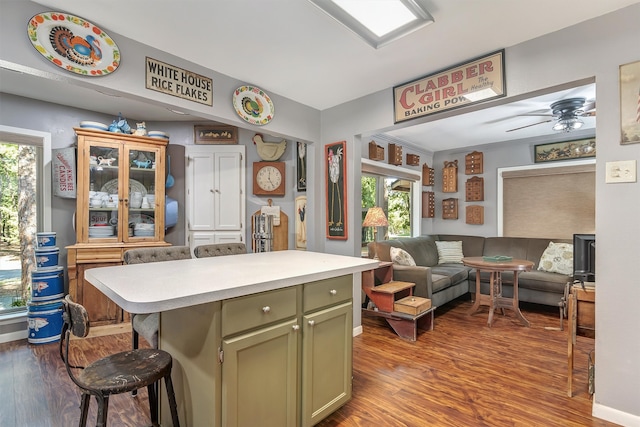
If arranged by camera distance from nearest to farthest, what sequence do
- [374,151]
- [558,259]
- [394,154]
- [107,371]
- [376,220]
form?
[107,371]
[376,220]
[558,259]
[374,151]
[394,154]

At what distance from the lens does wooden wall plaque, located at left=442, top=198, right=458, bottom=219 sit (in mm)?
5660

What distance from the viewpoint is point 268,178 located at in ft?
14.0

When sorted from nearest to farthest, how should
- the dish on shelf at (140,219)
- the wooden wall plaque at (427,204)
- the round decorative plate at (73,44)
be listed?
the round decorative plate at (73,44)
the dish on shelf at (140,219)
the wooden wall plaque at (427,204)

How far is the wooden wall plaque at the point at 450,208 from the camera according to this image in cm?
566

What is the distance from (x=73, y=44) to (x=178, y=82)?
62 centimetres

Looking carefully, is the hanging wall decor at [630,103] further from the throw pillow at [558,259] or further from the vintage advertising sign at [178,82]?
the throw pillow at [558,259]

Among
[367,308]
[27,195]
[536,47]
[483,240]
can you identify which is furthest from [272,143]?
[483,240]

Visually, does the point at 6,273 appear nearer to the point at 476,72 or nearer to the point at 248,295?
the point at 248,295

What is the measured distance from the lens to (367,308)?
3.57 metres

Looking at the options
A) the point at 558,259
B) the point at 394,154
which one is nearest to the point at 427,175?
the point at 394,154

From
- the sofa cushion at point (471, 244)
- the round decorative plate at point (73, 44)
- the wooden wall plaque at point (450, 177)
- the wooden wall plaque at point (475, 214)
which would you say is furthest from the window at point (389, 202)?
the round decorative plate at point (73, 44)

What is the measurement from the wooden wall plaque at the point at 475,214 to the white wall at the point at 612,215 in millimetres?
3586

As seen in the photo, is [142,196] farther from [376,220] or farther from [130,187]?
[376,220]

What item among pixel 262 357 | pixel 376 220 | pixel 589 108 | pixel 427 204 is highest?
pixel 589 108
